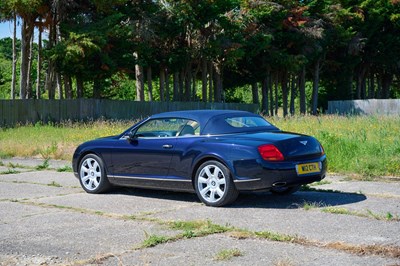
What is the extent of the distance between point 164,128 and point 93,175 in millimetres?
1655

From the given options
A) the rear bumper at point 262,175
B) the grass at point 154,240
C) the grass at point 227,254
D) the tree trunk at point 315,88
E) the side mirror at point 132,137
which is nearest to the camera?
the grass at point 227,254

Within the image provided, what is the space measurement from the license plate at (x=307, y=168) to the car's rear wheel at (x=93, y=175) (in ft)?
11.2

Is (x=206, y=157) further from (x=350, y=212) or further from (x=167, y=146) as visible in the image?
(x=350, y=212)

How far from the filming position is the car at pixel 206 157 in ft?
29.9

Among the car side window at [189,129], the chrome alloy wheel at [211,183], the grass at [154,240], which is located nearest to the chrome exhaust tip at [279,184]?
the chrome alloy wheel at [211,183]

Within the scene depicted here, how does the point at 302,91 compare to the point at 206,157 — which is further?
the point at 302,91

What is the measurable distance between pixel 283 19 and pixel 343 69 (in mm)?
11584

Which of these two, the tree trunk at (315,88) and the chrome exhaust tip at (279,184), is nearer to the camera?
the chrome exhaust tip at (279,184)

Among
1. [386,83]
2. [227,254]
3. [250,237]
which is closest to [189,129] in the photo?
[250,237]

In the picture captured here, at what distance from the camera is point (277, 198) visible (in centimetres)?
1011

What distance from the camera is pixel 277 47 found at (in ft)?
194

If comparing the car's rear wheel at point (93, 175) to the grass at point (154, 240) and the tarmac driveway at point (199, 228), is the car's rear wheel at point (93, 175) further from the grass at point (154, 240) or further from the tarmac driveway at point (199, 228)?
the grass at point (154, 240)

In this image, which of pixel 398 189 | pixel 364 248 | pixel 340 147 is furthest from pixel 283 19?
pixel 364 248

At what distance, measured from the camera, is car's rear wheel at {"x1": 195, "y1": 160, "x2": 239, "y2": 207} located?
362 inches
